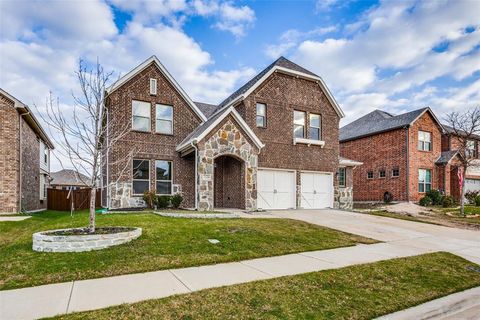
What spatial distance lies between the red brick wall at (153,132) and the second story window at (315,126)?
23.3 ft

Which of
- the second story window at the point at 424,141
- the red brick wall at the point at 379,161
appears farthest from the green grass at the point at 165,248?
the second story window at the point at 424,141

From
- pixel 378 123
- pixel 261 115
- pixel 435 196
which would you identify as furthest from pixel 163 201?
pixel 378 123

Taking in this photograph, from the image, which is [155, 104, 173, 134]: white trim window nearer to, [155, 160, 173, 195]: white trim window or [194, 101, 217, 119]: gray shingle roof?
[155, 160, 173, 195]: white trim window

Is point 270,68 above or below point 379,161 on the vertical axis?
above

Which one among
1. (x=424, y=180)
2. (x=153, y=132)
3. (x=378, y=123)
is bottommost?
(x=424, y=180)

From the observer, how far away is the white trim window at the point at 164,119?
54.8ft

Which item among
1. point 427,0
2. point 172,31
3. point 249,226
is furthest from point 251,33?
point 249,226

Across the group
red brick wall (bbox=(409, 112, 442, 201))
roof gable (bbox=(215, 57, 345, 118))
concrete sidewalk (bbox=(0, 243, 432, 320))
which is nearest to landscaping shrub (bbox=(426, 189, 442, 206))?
red brick wall (bbox=(409, 112, 442, 201))

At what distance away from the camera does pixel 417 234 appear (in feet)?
36.4

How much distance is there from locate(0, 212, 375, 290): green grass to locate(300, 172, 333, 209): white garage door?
24.6 ft

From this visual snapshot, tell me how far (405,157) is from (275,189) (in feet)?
42.5

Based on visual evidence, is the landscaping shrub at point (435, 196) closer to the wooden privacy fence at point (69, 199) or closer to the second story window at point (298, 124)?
the second story window at point (298, 124)

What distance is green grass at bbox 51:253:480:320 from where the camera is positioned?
415 centimetres

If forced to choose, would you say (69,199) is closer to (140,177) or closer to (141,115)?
(140,177)
